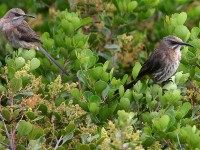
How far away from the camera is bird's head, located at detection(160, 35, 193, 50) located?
7556 millimetres

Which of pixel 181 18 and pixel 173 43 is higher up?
pixel 181 18

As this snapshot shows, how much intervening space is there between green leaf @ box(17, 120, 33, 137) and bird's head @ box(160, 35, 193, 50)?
249 cm

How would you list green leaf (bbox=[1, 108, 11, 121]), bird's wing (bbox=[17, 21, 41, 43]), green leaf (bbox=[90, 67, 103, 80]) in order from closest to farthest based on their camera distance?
green leaf (bbox=[1, 108, 11, 121]) → green leaf (bbox=[90, 67, 103, 80]) → bird's wing (bbox=[17, 21, 41, 43])

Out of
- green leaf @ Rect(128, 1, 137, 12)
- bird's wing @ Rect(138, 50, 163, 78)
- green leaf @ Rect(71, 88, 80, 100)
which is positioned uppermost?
green leaf @ Rect(71, 88, 80, 100)

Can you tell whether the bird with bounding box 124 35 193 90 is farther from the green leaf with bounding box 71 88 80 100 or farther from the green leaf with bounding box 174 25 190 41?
the green leaf with bounding box 71 88 80 100

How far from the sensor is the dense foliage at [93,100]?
221 inches

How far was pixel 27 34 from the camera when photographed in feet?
29.1

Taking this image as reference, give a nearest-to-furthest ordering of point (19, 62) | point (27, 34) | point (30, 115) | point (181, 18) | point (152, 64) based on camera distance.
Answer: point (30, 115) → point (19, 62) → point (181, 18) → point (152, 64) → point (27, 34)

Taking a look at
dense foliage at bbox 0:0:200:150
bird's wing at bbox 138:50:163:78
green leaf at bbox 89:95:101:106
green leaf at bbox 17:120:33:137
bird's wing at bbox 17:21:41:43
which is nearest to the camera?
green leaf at bbox 17:120:33:137

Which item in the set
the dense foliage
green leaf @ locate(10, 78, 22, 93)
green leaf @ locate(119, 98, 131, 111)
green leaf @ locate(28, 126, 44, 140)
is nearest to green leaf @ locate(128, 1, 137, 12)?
the dense foliage

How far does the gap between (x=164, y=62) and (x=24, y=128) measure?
3.13m

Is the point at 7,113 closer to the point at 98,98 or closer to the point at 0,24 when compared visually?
the point at 98,98

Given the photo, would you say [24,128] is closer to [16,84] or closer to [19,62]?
[16,84]

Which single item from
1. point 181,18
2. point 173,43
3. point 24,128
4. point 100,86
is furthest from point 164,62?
point 24,128
